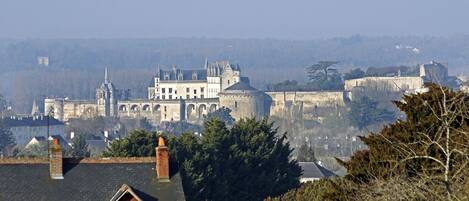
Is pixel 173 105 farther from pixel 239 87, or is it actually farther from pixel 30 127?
pixel 30 127

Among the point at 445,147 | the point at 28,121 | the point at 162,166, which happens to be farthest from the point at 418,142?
the point at 28,121

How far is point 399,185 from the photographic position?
20.0 meters

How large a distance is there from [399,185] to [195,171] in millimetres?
24320

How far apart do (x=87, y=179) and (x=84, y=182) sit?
8 cm

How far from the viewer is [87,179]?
27.7 metres

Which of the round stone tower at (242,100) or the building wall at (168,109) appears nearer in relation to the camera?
the round stone tower at (242,100)

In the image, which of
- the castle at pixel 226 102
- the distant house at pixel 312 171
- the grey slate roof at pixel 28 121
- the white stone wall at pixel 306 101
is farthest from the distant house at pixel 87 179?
the white stone wall at pixel 306 101

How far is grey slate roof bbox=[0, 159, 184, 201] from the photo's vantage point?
2733cm

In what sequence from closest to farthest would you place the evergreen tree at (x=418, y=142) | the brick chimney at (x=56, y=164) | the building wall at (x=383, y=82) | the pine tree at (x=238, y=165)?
the evergreen tree at (x=418, y=142), the brick chimney at (x=56, y=164), the pine tree at (x=238, y=165), the building wall at (x=383, y=82)

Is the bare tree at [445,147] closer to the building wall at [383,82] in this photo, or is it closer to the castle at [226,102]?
the castle at [226,102]

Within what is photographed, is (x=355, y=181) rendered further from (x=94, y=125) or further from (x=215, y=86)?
(x=215, y=86)

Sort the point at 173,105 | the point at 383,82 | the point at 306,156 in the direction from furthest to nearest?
the point at 173,105, the point at 383,82, the point at 306,156

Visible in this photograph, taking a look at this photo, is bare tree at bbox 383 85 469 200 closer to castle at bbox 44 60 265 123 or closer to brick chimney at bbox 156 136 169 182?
brick chimney at bbox 156 136 169 182

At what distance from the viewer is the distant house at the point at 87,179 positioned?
89.6 ft
